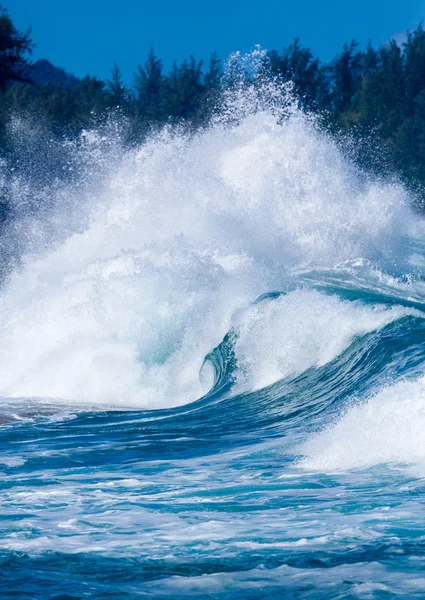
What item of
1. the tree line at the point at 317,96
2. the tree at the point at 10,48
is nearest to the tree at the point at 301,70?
the tree line at the point at 317,96

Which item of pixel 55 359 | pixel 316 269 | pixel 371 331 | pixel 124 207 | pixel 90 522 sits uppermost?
pixel 124 207

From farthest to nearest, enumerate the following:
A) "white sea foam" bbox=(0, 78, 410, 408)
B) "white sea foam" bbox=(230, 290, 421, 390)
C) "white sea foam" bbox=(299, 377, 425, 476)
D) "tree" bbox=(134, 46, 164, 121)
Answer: "tree" bbox=(134, 46, 164, 121)
"white sea foam" bbox=(0, 78, 410, 408)
"white sea foam" bbox=(230, 290, 421, 390)
"white sea foam" bbox=(299, 377, 425, 476)

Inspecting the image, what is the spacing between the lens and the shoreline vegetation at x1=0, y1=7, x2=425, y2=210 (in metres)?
48.1

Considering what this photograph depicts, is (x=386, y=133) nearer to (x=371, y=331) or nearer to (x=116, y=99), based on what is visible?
(x=116, y=99)

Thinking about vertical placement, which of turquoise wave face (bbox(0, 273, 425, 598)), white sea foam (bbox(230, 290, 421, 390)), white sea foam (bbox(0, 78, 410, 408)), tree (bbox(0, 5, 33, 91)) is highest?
tree (bbox(0, 5, 33, 91))

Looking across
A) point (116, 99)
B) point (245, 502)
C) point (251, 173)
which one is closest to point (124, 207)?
point (251, 173)

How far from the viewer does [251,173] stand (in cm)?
2027

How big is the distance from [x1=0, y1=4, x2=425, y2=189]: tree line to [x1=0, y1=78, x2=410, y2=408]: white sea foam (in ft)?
75.2

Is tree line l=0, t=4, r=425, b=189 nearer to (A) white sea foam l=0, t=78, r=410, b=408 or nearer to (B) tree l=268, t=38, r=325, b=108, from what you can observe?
(B) tree l=268, t=38, r=325, b=108

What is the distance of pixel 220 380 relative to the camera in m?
11.4

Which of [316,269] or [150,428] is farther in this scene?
[316,269]

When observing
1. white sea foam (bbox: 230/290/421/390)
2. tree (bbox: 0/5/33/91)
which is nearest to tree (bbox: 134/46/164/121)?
tree (bbox: 0/5/33/91)

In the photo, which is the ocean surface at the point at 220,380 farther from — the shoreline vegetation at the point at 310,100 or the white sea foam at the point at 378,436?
the shoreline vegetation at the point at 310,100

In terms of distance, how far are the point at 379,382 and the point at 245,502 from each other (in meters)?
3.85
